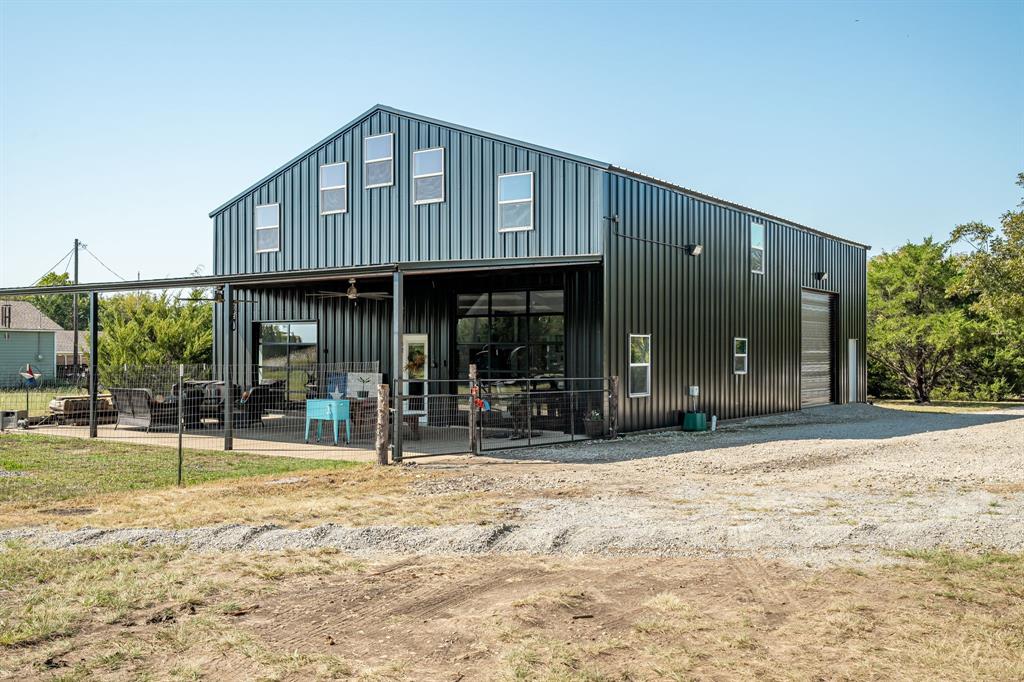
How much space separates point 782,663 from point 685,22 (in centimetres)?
1480

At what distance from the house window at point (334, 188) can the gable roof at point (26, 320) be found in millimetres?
30044

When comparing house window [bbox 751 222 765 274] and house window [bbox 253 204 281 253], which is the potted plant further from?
house window [bbox 253 204 281 253]

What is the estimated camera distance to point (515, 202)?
1758cm

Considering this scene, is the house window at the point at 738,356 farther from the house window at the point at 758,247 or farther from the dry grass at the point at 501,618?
the dry grass at the point at 501,618

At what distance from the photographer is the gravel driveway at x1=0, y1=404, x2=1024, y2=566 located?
7.32 meters

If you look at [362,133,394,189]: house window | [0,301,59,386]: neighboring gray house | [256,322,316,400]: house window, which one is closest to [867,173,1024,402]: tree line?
[362,133,394,189]: house window

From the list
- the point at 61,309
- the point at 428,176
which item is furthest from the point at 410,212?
the point at 61,309

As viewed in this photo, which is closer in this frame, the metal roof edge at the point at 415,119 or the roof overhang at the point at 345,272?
the roof overhang at the point at 345,272

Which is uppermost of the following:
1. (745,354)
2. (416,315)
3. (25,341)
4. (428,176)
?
(428,176)

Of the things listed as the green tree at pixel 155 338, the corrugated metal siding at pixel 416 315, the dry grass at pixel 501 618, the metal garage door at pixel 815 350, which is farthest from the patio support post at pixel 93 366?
the metal garage door at pixel 815 350

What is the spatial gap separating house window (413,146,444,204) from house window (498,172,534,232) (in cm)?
166

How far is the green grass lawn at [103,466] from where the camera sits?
10281 millimetres

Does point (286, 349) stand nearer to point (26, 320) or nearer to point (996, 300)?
point (996, 300)

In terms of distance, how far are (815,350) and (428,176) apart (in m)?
14.9
